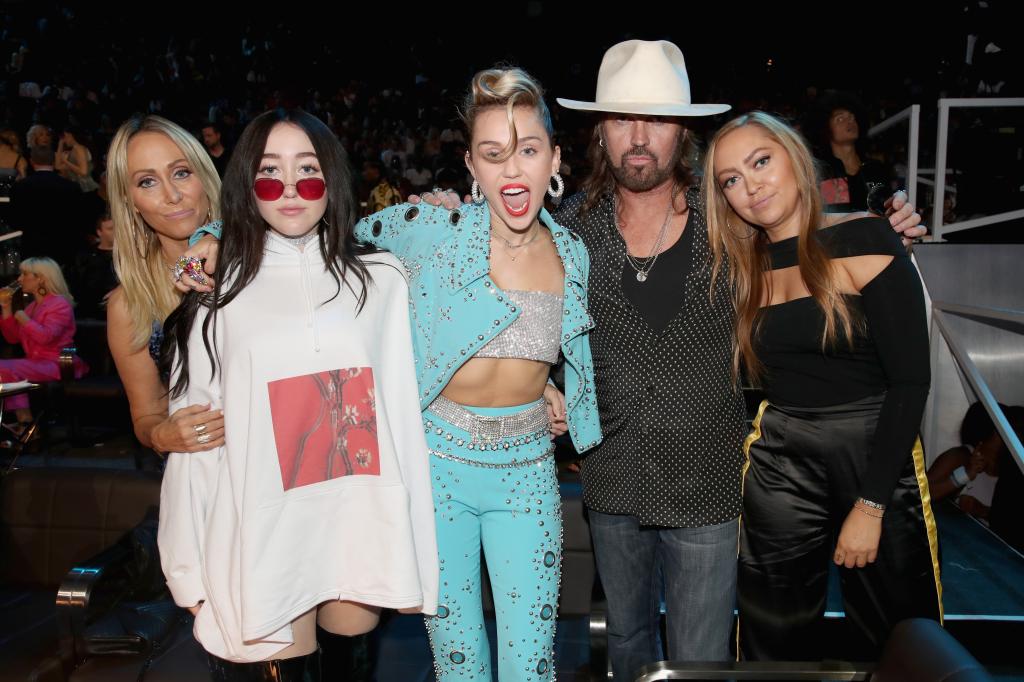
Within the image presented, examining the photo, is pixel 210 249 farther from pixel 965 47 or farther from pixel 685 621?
pixel 965 47

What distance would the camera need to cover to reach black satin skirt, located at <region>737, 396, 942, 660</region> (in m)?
2.08

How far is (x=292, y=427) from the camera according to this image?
69.4 inches

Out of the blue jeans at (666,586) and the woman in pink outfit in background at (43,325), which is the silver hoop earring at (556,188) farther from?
the woman in pink outfit in background at (43,325)

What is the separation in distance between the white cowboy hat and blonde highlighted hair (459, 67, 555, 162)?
21 centimetres

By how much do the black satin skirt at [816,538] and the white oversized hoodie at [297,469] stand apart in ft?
3.06

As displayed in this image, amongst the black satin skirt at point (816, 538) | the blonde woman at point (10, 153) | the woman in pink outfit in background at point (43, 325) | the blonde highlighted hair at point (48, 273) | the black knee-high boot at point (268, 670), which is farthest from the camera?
the blonde woman at point (10, 153)

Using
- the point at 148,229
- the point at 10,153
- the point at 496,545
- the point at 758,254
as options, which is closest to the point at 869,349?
the point at 758,254

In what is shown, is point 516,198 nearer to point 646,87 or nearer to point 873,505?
point 646,87

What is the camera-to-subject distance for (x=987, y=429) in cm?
448

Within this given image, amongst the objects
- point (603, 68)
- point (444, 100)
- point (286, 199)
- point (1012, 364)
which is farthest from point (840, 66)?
point (286, 199)

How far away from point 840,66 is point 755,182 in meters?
11.4

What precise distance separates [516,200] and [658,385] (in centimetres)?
62

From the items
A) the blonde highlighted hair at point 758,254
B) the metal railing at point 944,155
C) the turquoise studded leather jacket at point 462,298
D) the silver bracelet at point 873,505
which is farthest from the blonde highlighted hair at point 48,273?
the metal railing at point 944,155

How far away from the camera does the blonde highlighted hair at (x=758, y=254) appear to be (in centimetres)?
205
